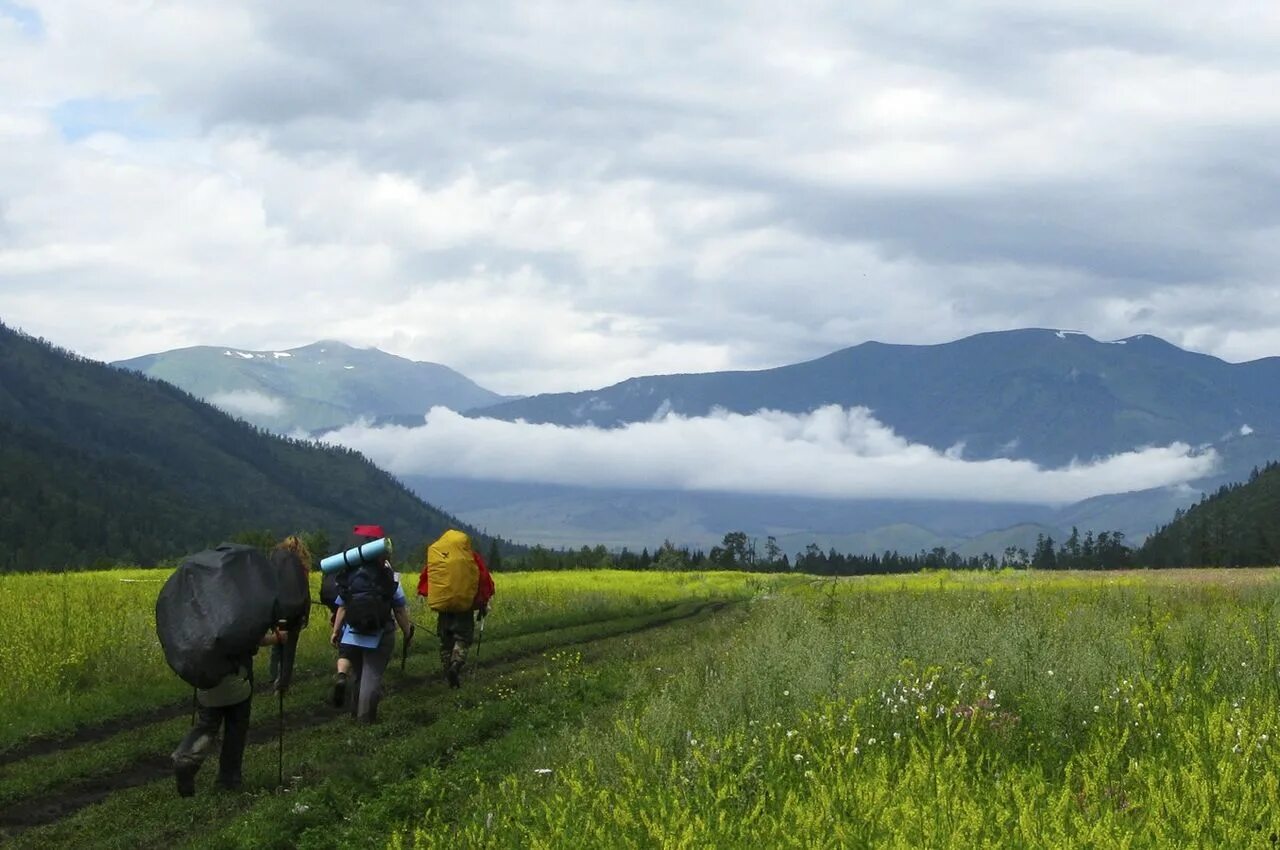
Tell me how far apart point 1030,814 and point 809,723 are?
272 centimetres

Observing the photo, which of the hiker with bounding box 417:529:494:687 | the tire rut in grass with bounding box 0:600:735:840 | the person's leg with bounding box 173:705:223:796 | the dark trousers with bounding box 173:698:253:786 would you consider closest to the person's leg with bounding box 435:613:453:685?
the hiker with bounding box 417:529:494:687

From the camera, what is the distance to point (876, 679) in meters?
11.3

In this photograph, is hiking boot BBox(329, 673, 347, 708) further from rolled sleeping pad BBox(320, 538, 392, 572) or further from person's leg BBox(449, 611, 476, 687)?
person's leg BBox(449, 611, 476, 687)

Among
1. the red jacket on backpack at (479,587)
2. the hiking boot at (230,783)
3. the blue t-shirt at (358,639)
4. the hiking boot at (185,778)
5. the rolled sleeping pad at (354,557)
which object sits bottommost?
the hiking boot at (230,783)

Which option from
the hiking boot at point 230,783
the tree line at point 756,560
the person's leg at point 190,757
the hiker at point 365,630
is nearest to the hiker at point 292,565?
the hiker at point 365,630

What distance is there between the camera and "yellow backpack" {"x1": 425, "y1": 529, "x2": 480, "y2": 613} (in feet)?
66.0

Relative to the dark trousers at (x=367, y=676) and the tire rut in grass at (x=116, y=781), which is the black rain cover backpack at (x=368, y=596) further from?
the tire rut in grass at (x=116, y=781)

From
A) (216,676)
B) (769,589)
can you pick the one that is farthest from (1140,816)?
(769,589)

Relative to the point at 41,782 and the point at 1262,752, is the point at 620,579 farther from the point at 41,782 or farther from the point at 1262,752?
the point at 1262,752

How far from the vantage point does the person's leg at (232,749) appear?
12578mm

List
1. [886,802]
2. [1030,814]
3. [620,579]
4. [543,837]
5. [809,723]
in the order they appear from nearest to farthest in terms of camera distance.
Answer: [1030,814] → [886,802] → [543,837] → [809,723] → [620,579]

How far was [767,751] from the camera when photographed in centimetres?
972

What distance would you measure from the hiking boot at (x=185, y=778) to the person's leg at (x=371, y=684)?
433 cm

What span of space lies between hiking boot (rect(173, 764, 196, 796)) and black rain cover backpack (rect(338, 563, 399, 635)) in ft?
15.7
